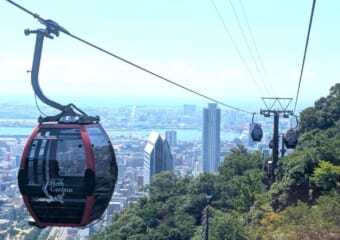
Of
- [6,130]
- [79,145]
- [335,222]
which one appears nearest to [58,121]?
[79,145]

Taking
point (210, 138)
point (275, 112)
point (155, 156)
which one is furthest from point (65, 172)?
point (210, 138)

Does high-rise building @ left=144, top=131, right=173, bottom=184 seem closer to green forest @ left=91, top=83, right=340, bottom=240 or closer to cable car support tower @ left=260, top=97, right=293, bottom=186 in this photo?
green forest @ left=91, top=83, right=340, bottom=240

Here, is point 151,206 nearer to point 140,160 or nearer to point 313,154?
point 313,154

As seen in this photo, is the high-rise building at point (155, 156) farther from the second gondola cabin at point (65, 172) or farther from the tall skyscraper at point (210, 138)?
the second gondola cabin at point (65, 172)

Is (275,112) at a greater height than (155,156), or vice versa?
(275,112)

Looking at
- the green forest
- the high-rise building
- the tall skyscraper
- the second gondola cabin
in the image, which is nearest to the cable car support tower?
the green forest

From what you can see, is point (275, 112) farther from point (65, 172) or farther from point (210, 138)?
point (210, 138)
